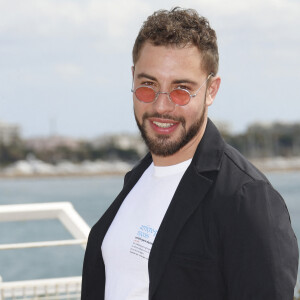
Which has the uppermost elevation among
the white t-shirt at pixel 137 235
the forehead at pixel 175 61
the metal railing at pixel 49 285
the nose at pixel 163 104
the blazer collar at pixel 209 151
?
the forehead at pixel 175 61

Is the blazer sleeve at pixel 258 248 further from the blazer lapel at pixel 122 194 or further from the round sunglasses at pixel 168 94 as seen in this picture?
the blazer lapel at pixel 122 194

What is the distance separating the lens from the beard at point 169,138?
1635 mm

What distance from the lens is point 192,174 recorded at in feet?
5.38

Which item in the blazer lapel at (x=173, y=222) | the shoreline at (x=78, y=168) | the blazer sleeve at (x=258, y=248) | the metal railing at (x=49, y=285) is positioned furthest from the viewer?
the shoreline at (x=78, y=168)

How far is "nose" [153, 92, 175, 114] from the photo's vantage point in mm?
1628

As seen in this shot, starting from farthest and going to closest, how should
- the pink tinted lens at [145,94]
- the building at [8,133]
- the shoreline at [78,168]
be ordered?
the building at [8,133]
the shoreline at [78,168]
the pink tinted lens at [145,94]

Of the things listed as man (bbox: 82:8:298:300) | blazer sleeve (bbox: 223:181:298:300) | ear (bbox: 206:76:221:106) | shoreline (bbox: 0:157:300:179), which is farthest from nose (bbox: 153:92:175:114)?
shoreline (bbox: 0:157:300:179)

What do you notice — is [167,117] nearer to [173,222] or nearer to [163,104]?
[163,104]

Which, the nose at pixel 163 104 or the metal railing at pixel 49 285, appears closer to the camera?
→ the nose at pixel 163 104

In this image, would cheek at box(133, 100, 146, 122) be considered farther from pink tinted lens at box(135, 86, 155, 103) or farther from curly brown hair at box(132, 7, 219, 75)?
curly brown hair at box(132, 7, 219, 75)

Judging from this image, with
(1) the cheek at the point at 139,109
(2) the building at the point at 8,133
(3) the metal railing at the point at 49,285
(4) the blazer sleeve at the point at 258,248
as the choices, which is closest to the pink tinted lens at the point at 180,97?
(1) the cheek at the point at 139,109

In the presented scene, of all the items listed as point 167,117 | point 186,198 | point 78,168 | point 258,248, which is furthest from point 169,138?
point 78,168

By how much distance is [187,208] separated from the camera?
5.13 feet

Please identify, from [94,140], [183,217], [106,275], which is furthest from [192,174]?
[94,140]
